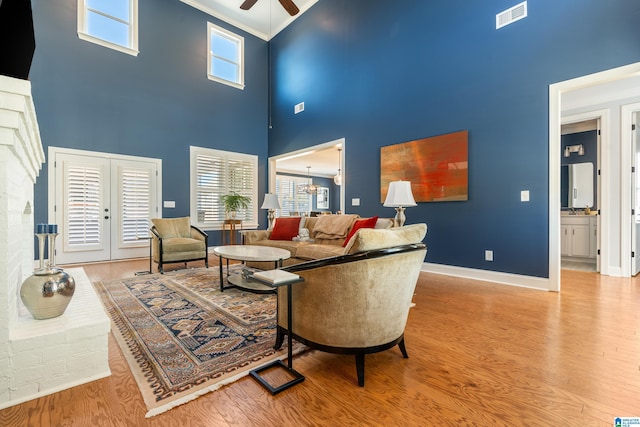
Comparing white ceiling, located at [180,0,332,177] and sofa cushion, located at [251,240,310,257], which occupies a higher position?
white ceiling, located at [180,0,332,177]

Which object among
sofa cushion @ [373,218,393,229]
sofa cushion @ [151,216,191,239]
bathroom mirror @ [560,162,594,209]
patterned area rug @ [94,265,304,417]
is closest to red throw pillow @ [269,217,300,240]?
patterned area rug @ [94,265,304,417]

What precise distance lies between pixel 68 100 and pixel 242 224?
3.83 metres

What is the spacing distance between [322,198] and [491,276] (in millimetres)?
9931

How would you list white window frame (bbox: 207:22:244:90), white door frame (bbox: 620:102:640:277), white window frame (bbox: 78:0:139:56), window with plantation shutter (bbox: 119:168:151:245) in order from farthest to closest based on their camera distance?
white window frame (bbox: 207:22:244:90) → window with plantation shutter (bbox: 119:168:151:245) → white window frame (bbox: 78:0:139:56) → white door frame (bbox: 620:102:640:277)

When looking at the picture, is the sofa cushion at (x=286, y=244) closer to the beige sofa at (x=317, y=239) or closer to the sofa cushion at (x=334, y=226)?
the beige sofa at (x=317, y=239)

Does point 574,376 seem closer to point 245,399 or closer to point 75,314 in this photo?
point 245,399

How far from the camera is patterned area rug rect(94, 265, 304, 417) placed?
5.09ft

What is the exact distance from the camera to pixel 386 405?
138 centimetres

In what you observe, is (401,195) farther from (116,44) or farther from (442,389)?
(116,44)

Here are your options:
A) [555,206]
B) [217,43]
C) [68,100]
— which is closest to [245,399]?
[555,206]

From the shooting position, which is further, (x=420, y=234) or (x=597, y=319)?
(x=597, y=319)

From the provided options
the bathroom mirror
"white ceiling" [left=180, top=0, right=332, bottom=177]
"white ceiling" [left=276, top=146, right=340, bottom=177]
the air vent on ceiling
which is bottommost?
the bathroom mirror

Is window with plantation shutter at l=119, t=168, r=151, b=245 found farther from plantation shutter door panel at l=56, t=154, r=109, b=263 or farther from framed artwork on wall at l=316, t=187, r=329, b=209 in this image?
framed artwork on wall at l=316, t=187, r=329, b=209

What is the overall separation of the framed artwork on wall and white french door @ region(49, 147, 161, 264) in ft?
26.5
